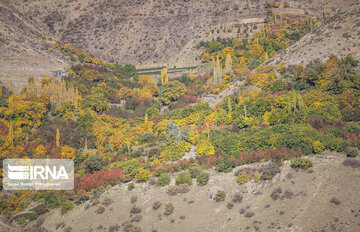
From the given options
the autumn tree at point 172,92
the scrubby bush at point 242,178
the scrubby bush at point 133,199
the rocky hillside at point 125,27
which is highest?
→ the rocky hillside at point 125,27

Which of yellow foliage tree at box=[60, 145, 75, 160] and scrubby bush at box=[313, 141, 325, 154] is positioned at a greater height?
scrubby bush at box=[313, 141, 325, 154]

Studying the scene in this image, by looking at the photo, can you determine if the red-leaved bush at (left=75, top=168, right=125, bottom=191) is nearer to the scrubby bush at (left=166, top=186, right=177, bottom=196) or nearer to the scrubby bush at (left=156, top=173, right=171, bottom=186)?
the scrubby bush at (left=156, top=173, right=171, bottom=186)

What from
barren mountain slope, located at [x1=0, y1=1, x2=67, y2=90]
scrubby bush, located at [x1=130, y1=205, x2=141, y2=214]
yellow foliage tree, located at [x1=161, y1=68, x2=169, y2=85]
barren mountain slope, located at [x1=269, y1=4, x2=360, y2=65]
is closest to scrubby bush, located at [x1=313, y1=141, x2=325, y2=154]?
scrubby bush, located at [x1=130, y1=205, x2=141, y2=214]

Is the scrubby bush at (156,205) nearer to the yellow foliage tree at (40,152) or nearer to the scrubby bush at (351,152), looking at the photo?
the yellow foliage tree at (40,152)

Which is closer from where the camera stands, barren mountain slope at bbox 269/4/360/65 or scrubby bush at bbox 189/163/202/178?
scrubby bush at bbox 189/163/202/178

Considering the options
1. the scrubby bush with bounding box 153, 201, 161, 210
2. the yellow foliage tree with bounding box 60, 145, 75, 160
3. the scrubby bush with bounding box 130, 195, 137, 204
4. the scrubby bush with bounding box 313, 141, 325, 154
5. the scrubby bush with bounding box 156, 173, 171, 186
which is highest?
the scrubby bush with bounding box 313, 141, 325, 154

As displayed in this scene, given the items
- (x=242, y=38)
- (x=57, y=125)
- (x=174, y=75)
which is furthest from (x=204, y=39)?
(x=57, y=125)

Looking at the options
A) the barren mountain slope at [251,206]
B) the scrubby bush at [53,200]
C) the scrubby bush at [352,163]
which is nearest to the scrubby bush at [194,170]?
the barren mountain slope at [251,206]
